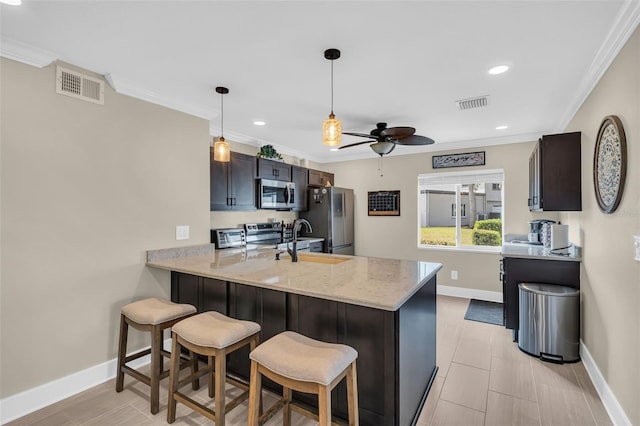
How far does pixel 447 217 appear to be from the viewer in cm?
522

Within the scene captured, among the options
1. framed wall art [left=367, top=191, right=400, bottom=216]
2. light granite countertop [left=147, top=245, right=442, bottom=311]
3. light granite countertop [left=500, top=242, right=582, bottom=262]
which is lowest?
light granite countertop [left=147, top=245, right=442, bottom=311]

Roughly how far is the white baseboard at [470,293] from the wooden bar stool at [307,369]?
3.99 m

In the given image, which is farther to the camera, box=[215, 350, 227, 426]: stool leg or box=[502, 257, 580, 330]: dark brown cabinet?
box=[502, 257, 580, 330]: dark brown cabinet

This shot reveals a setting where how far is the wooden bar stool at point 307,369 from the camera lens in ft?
4.52

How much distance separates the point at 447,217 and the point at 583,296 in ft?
8.41

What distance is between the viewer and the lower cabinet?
5.57 feet

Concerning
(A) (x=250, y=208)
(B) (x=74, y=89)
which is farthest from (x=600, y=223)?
(B) (x=74, y=89)

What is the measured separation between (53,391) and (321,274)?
2161 millimetres

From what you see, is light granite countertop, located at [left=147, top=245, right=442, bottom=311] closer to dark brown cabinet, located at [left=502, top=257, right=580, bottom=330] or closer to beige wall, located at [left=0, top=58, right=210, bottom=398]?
beige wall, located at [left=0, top=58, right=210, bottom=398]

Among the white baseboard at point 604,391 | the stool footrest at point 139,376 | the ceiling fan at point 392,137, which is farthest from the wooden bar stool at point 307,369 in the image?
the ceiling fan at point 392,137

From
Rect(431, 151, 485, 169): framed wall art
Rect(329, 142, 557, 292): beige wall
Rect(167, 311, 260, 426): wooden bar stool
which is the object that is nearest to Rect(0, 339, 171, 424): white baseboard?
Rect(167, 311, 260, 426): wooden bar stool

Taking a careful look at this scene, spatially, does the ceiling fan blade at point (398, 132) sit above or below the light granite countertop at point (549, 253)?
above

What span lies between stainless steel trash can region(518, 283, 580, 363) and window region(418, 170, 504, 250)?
6.79 feet

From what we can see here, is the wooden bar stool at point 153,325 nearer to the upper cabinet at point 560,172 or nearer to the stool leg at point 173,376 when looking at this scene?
the stool leg at point 173,376
